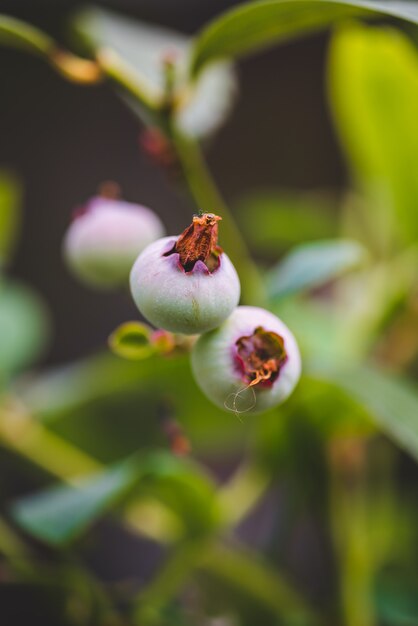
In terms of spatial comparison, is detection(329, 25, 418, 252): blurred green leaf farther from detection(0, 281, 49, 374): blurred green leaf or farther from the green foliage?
detection(0, 281, 49, 374): blurred green leaf

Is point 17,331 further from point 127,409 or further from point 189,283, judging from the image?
point 189,283

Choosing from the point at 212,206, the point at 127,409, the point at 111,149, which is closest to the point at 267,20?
the point at 212,206

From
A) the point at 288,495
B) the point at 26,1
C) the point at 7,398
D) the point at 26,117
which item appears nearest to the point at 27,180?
the point at 26,117

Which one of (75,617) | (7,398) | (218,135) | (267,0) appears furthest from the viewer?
(218,135)

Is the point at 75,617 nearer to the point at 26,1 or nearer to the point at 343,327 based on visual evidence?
the point at 343,327

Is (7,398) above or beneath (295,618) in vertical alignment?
above

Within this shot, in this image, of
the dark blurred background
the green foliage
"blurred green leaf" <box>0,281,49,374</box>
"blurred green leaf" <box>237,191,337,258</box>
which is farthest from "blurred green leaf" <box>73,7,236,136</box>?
the dark blurred background

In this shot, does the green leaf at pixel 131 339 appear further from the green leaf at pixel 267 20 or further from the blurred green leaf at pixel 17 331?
the blurred green leaf at pixel 17 331
